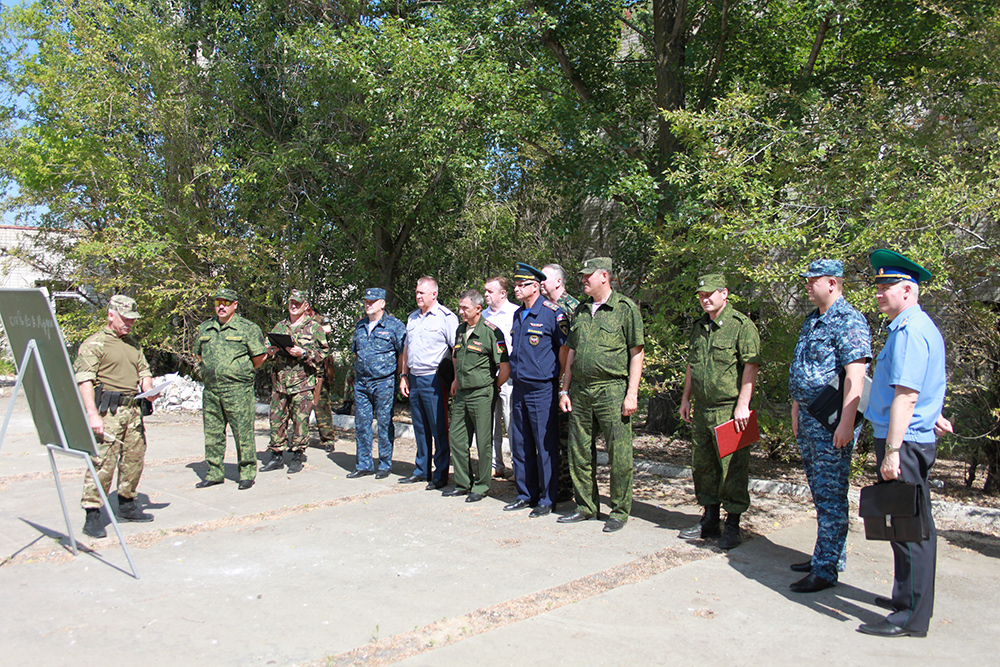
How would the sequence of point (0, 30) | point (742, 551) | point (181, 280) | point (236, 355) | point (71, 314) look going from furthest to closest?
point (0, 30) → point (71, 314) → point (181, 280) → point (236, 355) → point (742, 551)

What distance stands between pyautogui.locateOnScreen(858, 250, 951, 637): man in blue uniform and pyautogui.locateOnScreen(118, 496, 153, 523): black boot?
5.40 m

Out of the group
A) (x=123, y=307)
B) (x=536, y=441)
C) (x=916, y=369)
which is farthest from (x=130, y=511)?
(x=916, y=369)

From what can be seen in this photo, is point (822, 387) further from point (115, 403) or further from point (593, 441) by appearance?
point (115, 403)

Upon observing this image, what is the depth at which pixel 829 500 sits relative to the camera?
4586 mm

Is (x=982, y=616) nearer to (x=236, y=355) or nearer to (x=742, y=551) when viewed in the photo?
(x=742, y=551)

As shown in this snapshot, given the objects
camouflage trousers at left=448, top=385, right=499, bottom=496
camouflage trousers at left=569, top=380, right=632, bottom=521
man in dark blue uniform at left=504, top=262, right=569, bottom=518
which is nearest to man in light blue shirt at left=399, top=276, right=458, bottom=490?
camouflage trousers at left=448, top=385, right=499, bottom=496

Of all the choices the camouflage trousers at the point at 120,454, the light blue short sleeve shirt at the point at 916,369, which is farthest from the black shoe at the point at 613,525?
the camouflage trousers at the point at 120,454

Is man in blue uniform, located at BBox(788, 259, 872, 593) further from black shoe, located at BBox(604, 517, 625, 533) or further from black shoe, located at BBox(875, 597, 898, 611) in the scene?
black shoe, located at BBox(604, 517, 625, 533)

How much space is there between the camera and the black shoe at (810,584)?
4.50m

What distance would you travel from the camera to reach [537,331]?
6.37m

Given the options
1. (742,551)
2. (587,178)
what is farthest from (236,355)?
(742,551)

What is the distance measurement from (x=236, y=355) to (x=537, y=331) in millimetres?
3047

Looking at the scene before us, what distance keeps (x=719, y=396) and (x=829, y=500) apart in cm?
105

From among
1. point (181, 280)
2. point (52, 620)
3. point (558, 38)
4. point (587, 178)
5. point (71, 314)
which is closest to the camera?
point (52, 620)
